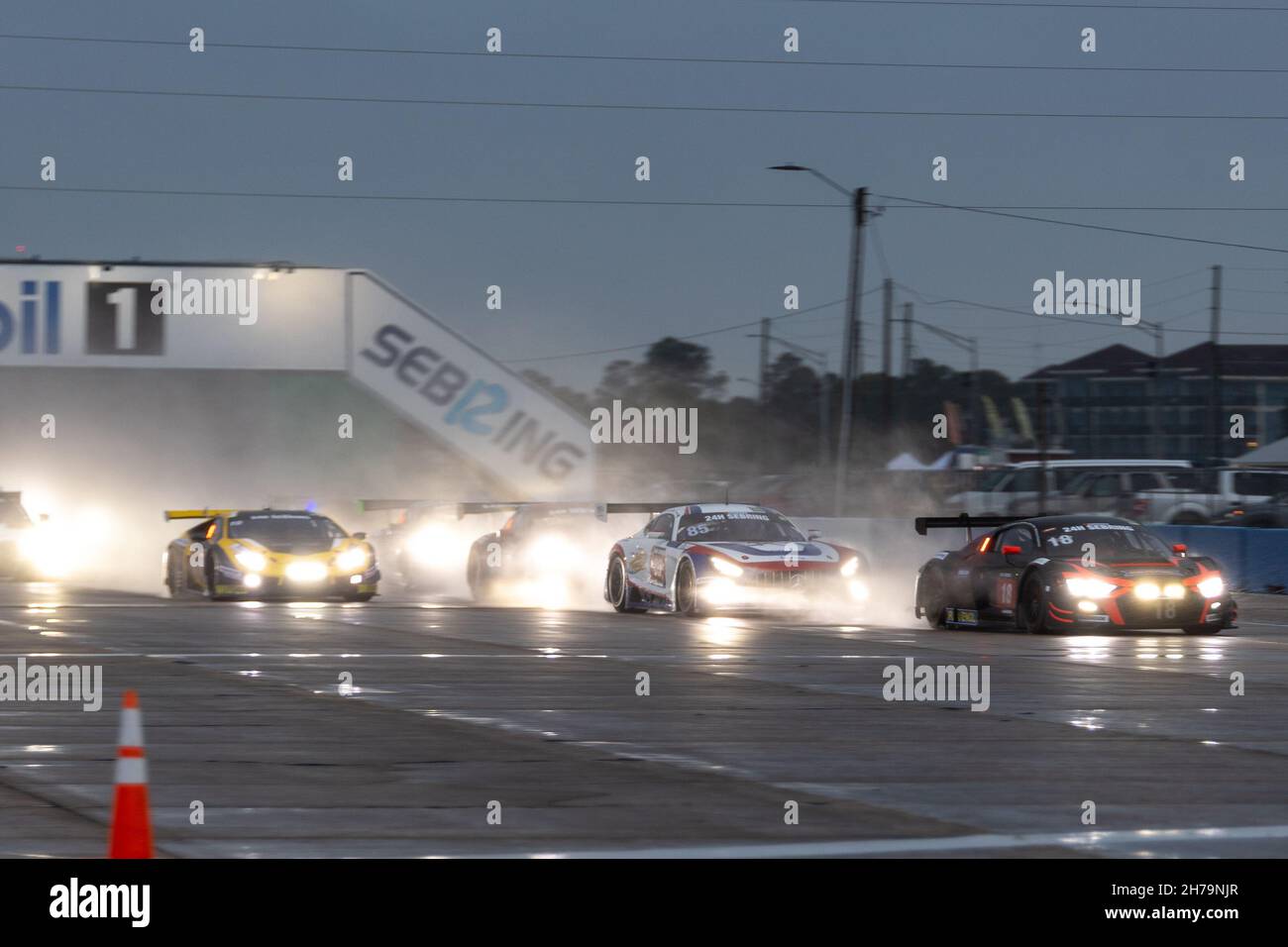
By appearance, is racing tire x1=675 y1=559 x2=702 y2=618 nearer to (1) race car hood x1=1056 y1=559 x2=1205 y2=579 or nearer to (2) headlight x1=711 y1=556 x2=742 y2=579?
(2) headlight x1=711 y1=556 x2=742 y2=579

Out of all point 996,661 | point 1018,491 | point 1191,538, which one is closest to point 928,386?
point 1018,491

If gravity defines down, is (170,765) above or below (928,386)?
below

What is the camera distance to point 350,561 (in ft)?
87.1

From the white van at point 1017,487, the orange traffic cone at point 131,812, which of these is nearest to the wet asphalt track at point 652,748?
the orange traffic cone at point 131,812

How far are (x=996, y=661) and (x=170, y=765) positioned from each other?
8.45m

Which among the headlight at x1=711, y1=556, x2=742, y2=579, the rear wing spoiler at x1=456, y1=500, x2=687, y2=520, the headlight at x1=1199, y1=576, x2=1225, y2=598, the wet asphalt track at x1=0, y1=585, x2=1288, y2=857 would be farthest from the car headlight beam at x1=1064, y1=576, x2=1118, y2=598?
the rear wing spoiler at x1=456, y1=500, x2=687, y2=520

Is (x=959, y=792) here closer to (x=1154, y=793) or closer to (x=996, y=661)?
(x=1154, y=793)

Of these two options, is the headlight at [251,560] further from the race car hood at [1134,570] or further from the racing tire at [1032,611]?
the race car hood at [1134,570]

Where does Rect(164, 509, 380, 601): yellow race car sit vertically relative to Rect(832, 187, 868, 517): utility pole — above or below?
below

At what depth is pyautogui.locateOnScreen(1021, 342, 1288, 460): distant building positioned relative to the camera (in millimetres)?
114688

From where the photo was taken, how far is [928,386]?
96875mm

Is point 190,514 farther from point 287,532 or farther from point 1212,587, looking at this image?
point 1212,587

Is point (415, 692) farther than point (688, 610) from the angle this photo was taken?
No

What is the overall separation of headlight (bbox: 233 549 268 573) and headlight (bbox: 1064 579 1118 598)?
11070 millimetres
